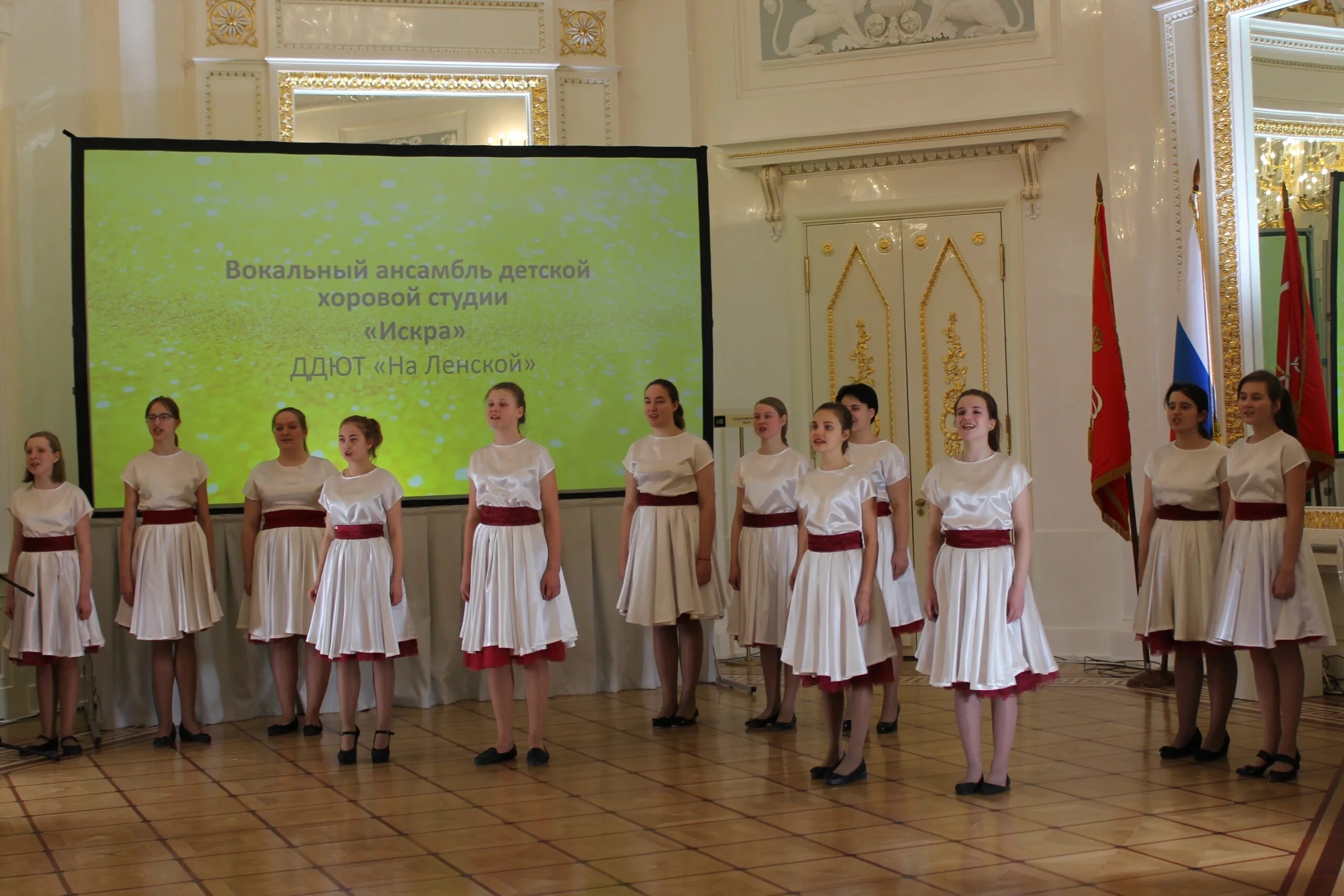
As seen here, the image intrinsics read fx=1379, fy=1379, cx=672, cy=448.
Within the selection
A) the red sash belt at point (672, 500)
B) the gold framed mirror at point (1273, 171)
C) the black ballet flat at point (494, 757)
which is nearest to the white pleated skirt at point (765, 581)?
the red sash belt at point (672, 500)

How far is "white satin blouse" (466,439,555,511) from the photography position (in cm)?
567

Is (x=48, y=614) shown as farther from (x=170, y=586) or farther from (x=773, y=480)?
(x=773, y=480)

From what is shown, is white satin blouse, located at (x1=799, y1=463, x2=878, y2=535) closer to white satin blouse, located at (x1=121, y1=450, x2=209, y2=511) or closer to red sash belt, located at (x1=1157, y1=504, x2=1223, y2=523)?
red sash belt, located at (x1=1157, y1=504, x2=1223, y2=523)

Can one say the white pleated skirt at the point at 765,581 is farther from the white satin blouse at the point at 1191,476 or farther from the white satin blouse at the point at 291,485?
the white satin blouse at the point at 291,485

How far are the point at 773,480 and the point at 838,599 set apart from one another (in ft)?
3.95

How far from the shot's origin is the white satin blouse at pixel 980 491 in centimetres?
482

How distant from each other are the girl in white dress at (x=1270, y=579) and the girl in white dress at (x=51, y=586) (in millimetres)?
4781

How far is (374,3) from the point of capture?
849 cm

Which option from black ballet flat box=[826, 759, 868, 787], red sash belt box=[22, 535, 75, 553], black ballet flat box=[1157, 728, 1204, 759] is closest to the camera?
black ballet flat box=[826, 759, 868, 787]

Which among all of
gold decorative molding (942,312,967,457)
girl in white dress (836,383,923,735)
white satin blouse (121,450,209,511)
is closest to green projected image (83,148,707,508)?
white satin blouse (121,450,209,511)

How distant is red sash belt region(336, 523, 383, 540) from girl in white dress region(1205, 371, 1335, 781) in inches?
134

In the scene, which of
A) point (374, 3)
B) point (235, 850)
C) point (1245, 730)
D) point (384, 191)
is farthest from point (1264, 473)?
point (374, 3)

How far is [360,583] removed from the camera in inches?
229

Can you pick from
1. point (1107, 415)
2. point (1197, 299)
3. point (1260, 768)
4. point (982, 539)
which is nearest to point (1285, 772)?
point (1260, 768)
